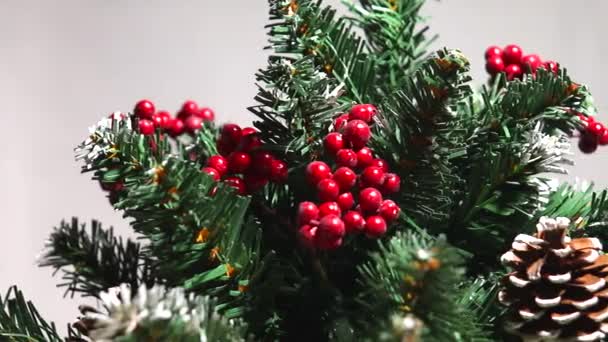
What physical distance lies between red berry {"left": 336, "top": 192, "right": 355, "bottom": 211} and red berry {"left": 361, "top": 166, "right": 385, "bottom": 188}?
13 millimetres

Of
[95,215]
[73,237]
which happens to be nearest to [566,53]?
[95,215]

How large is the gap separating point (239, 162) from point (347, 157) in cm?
7

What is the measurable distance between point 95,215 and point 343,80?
2.58 feet

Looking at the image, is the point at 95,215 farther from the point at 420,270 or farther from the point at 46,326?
the point at 420,270

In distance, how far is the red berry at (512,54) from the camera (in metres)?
0.50

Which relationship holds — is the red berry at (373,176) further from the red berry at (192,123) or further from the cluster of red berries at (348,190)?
the red berry at (192,123)

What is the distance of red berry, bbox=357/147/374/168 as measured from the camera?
0.37m

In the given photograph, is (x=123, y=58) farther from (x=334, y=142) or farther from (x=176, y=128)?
(x=334, y=142)

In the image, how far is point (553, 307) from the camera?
0.35 metres

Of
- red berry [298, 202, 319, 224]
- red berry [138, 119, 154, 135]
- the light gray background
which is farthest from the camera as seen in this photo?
the light gray background

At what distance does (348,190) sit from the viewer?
362 millimetres

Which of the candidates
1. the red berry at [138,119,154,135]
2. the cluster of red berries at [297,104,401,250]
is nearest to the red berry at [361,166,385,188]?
the cluster of red berries at [297,104,401,250]

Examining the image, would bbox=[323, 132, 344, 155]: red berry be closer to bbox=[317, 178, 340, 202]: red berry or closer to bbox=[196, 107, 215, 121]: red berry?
bbox=[317, 178, 340, 202]: red berry

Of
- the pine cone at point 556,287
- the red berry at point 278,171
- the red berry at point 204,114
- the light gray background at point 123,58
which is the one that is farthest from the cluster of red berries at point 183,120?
the light gray background at point 123,58
